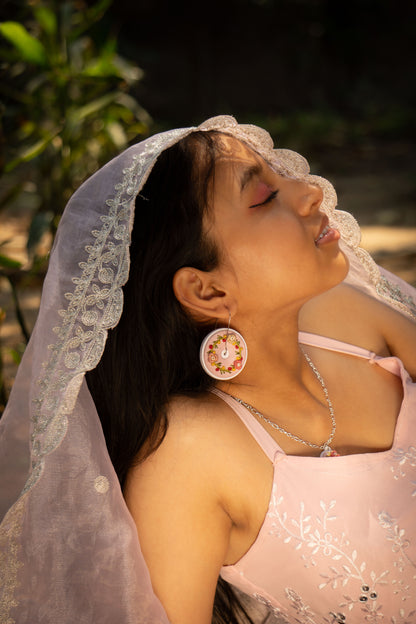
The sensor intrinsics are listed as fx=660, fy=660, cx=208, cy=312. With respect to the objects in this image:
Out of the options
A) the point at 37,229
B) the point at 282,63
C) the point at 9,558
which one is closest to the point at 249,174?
the point at 9,558

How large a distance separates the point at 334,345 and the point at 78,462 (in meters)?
0.71

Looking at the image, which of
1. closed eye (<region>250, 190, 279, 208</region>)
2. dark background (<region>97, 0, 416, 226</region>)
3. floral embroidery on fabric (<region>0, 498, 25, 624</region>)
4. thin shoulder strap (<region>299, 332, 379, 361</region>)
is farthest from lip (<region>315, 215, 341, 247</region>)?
dark background (<region>97, 0, 416, 226</region>)

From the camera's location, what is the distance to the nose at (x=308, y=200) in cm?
132

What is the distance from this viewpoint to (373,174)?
307 inches

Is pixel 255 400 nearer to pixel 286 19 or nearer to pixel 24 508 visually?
pixel 24 508

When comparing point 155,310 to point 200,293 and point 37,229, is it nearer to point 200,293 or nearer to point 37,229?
point 200,293

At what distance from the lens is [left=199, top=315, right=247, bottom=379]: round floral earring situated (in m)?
1.33

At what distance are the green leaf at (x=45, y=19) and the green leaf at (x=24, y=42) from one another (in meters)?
0.57

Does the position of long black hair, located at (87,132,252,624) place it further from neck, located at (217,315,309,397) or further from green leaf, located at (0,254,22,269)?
green leaf, located at (0,254,22,269)

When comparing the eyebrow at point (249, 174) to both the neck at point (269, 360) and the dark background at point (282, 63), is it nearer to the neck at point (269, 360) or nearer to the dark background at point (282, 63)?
the neck at point (269, 360)

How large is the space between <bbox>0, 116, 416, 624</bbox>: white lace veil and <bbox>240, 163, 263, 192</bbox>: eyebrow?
0.50ft

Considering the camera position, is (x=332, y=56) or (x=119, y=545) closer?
(x=119, y=545)

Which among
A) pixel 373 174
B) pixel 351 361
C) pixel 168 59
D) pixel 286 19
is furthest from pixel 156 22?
pixel 351 361

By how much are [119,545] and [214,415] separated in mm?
303
